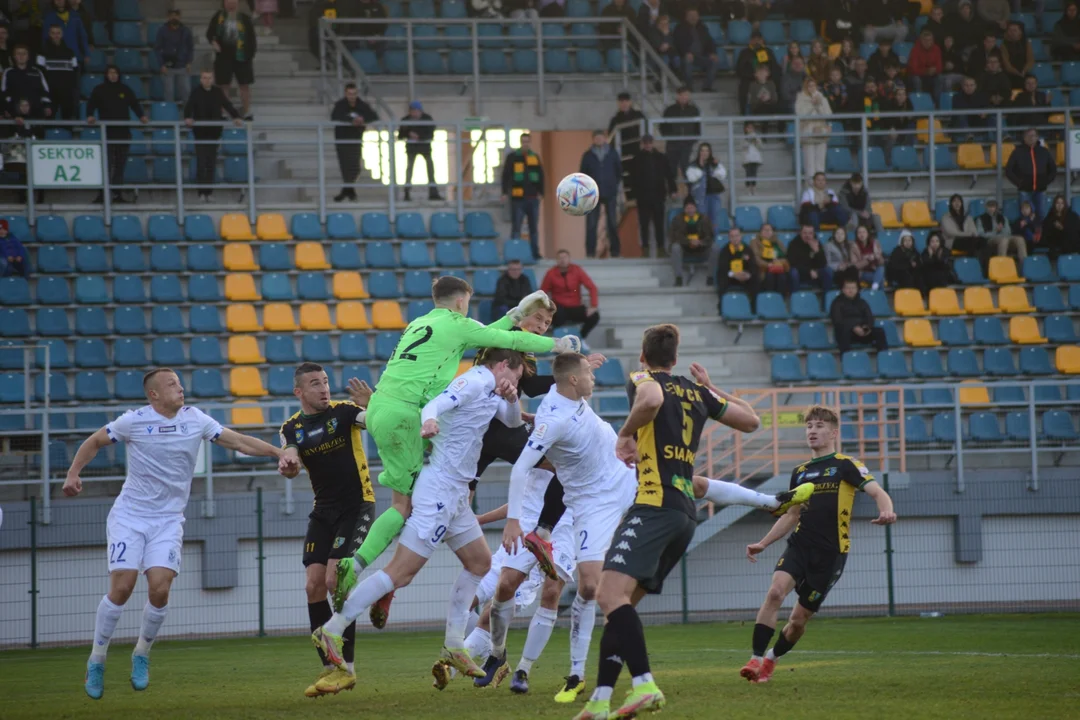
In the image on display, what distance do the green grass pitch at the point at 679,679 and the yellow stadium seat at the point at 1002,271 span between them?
8.53 meters

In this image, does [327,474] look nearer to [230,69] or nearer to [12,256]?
[12,256]

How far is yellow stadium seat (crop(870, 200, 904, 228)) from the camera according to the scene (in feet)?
82.4

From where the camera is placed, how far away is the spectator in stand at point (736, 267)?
902 inches

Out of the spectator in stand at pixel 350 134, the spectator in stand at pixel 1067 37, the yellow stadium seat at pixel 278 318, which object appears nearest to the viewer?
the yellow stadium seat at pixel 278 318

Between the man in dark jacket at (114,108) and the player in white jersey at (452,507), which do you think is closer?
the player in white jersey at (452,507)

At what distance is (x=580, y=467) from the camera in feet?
32.8

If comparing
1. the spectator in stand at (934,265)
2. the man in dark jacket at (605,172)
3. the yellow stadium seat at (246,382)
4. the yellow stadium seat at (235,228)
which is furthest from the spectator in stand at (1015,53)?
the yellow stadium seat at (246,382)

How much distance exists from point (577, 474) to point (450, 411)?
3.39 feet

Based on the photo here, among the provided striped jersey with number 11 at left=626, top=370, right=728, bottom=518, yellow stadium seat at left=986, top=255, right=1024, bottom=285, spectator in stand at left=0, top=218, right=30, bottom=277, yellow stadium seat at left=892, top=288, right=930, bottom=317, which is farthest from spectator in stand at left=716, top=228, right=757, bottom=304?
striped jersey with number 11 at left=626, top=370, right=728, bottom=518

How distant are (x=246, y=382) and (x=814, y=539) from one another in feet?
36.9

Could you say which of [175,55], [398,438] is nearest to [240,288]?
[175,55]

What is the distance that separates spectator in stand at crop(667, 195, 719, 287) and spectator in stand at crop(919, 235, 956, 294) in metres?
3.54

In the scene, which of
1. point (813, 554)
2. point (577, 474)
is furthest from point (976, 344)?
point (577, 474)

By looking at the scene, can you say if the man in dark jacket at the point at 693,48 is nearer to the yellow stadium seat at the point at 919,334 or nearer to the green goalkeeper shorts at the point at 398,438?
the yellow stadium seat at the point at 919,334
